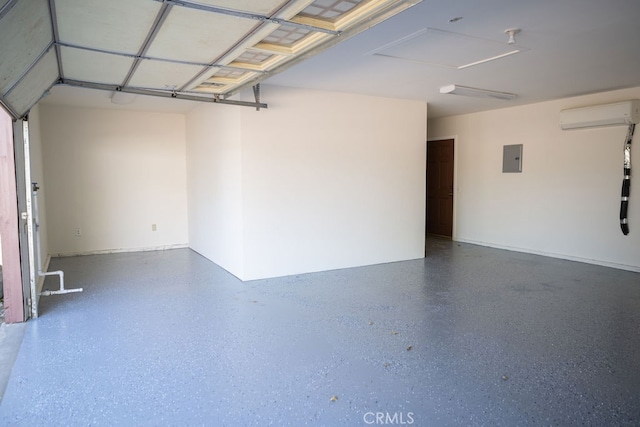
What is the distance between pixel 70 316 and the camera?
369cm

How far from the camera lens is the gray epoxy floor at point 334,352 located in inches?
86.9

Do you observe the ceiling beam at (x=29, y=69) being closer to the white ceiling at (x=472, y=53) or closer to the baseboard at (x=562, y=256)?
the white ceiling at (x=472, y=53)

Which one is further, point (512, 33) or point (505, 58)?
point (505, 58)

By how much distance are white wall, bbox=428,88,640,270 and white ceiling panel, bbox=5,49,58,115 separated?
6150 millimetres

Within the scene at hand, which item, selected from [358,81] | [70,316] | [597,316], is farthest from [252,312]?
[597,316]

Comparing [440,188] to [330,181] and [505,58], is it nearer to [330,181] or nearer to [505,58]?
[330,181]

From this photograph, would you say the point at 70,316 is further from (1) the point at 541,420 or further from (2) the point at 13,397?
(1) the point at 541,420

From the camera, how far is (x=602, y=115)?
5.28 meters

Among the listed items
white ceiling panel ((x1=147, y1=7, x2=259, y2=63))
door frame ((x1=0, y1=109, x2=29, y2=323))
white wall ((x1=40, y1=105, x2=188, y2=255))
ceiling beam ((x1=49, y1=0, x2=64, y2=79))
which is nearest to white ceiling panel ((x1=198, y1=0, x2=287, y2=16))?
white ceiling panel ((x1=147, y1=7, x2=259, y2=63))

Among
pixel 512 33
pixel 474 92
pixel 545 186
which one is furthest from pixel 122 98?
pixel 545 186

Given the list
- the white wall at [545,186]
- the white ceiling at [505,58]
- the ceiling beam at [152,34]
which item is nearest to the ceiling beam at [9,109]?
the ceiling beam at [152,34]

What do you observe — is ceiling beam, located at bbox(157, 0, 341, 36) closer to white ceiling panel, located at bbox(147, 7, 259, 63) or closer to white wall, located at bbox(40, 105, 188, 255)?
white ceiling panel, located at bbox(147, 7, 259, 63)

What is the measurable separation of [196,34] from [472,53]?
7.89 feet

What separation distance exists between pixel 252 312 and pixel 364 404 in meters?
1.75
